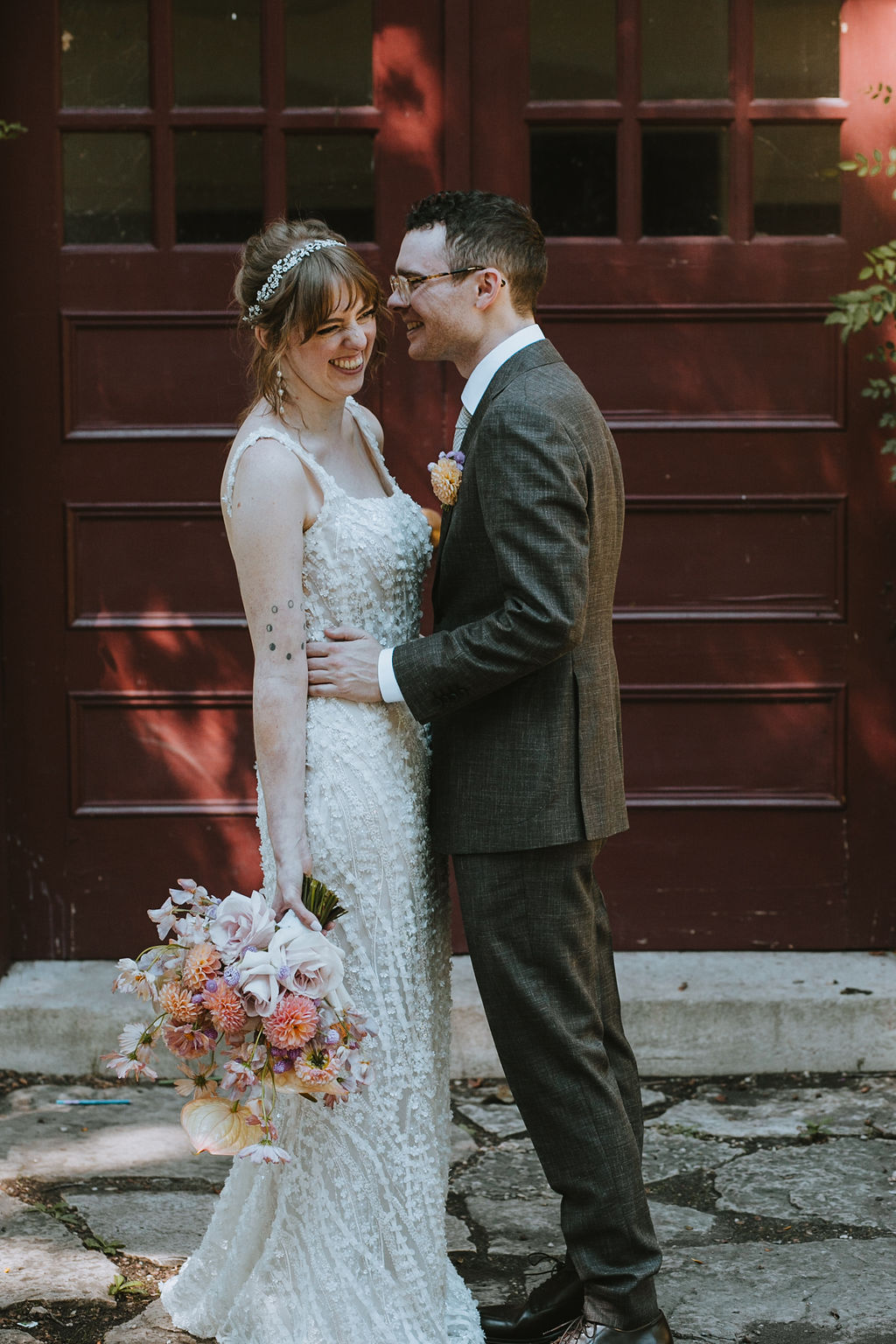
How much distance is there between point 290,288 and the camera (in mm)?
2738

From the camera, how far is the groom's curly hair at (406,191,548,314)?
9.09ft

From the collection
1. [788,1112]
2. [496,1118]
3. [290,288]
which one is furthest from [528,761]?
[788,1112]

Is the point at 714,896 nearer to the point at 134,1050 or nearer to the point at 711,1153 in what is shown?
the point at 711,1153

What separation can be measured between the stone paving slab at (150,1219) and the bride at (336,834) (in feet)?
1.36

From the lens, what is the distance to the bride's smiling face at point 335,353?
2.78m

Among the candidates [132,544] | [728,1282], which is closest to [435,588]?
[728,1282]

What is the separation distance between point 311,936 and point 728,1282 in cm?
130

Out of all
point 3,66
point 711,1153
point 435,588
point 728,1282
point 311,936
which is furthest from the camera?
point 3,66

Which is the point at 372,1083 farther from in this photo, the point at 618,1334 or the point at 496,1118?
the point at 496,1118

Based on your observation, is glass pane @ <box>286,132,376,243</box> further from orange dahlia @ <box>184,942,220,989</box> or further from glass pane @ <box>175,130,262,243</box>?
orange dahlia @ <box>184,942,220,989</box>

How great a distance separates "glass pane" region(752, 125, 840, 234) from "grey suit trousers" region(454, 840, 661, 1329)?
252 centimetres

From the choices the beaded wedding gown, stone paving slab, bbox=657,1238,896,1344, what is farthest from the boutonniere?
stone paving slab, bbox=657,1238,896,1344

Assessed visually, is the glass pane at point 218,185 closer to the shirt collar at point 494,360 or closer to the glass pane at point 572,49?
the glass pane at point 572,49

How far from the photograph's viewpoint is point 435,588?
2.89m
